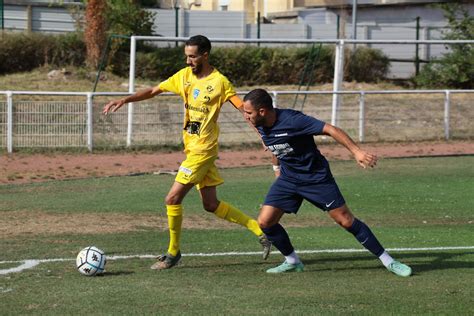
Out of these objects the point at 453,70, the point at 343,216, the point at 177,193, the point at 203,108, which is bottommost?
the point at 343,216

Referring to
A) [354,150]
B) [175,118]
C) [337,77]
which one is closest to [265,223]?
[354,150]

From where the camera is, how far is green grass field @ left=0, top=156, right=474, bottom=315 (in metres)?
7.08

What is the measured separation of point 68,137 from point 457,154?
8.74 meters

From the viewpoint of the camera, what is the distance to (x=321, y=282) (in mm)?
7945

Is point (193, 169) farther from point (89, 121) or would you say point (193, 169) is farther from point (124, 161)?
point (89, 121)

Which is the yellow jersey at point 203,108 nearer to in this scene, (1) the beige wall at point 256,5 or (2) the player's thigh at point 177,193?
(2) the player's thigh at point 177,193

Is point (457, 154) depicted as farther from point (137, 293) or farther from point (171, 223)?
point (137, 293)

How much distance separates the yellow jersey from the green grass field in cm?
114

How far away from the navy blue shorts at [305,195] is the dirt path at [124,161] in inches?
376

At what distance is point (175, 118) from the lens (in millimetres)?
21922

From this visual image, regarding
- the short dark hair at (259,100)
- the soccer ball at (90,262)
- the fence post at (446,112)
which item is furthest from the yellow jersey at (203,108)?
the fence post at (446,112)

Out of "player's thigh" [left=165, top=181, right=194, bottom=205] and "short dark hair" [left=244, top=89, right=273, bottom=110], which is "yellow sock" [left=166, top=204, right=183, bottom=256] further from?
"short dark hair" [left=244, top=89, right=273, bottom=110]

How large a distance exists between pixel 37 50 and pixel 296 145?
2114 centimetres

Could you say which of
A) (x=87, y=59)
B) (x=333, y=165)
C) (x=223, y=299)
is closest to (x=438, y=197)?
(x=333, y=165)
